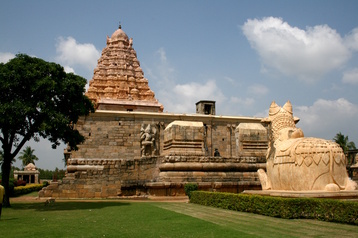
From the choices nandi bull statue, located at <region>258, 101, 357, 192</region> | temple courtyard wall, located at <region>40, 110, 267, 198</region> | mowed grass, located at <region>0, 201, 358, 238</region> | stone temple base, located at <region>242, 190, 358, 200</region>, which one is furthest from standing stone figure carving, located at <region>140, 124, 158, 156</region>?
stone temple base, located at <region>242, 190, 358, 200</region>

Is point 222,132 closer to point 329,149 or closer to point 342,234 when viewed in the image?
point 329,149

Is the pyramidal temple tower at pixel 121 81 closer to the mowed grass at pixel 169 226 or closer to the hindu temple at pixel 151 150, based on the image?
the hindu temple at pixel 151 150

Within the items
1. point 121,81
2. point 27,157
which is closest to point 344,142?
point 121,81

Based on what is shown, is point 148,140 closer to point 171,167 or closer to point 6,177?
point 171,167

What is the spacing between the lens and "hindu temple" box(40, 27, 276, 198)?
52.5ft

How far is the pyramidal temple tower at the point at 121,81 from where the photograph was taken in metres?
36.6

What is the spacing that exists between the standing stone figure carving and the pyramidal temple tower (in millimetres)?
11155

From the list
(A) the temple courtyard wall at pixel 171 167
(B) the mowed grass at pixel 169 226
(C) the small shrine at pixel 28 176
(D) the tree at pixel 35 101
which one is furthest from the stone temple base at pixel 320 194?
(C) the small shrine at pixel 28 176

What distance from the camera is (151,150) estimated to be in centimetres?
2431

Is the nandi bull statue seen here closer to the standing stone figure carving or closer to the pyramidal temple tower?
the standing stone figure carving

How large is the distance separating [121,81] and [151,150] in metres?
17.5

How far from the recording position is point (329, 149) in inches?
380

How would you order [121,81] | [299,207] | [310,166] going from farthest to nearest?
[121,81] → [310,166] → [299,207]

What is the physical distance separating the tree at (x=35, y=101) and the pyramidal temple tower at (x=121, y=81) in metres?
20.8
